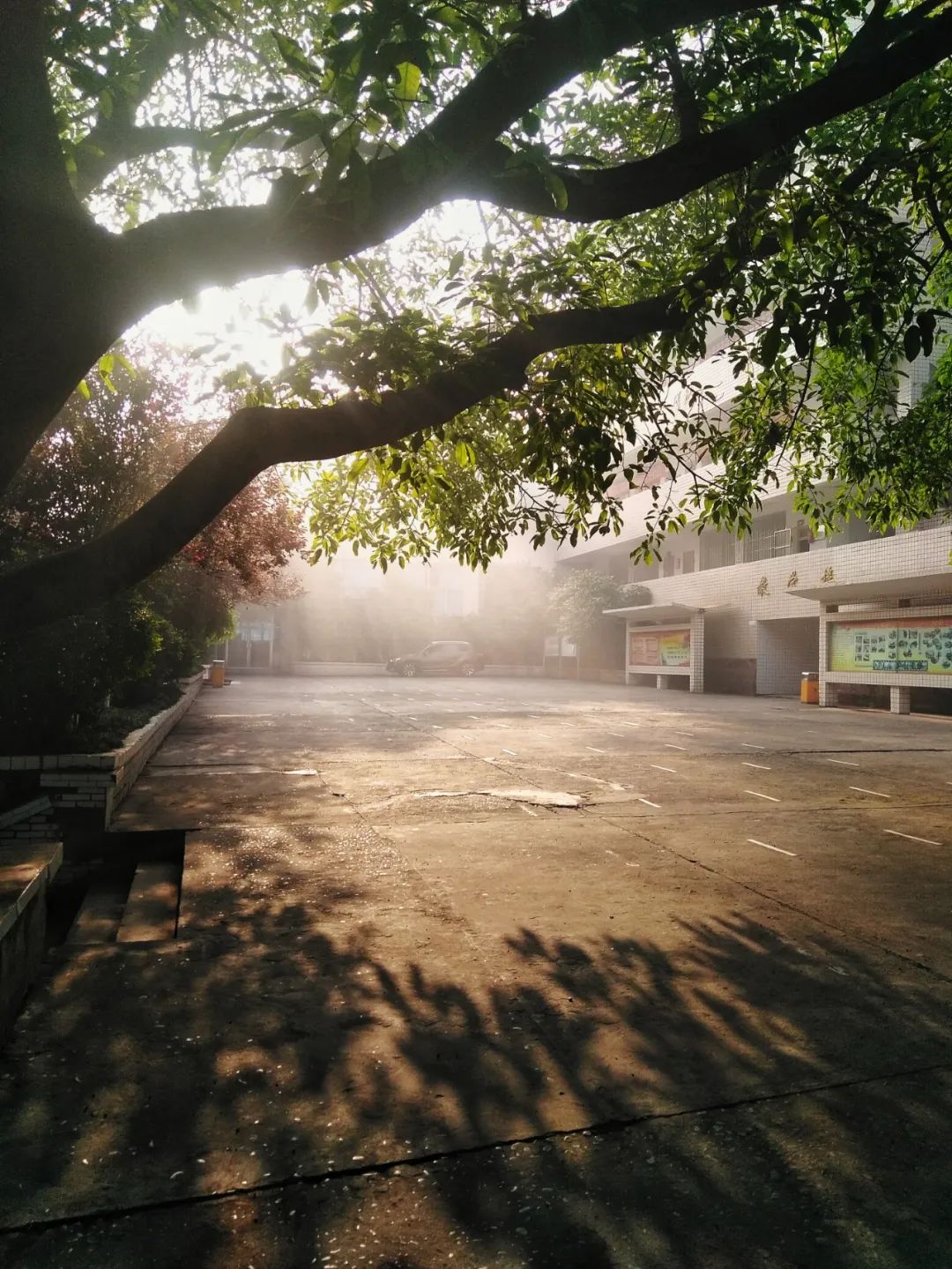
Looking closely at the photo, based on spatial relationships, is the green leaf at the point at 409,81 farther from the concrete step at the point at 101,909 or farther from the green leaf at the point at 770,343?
the concrete step at the point at 101,909

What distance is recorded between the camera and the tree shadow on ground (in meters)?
2.30

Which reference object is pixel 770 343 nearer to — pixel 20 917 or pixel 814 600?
pixel 20 917

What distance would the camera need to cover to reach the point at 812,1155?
8.74 feet

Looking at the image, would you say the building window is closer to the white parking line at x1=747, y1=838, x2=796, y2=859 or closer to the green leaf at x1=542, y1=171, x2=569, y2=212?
the white parking line at x1=747, y1=838, x2=796, y2=859

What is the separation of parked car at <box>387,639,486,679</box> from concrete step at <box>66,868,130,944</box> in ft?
120

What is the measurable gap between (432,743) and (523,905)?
8.75 m


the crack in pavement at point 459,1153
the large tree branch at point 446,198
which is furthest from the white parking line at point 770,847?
the large tree branch at point 446,198

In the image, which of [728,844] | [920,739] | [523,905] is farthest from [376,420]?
[920,739]

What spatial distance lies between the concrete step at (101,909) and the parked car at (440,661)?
36.6 metres

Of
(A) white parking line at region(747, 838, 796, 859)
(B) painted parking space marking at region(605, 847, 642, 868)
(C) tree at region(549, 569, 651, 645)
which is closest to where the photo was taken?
(B) painted parking space marking at region(605, 847, 642, 868)

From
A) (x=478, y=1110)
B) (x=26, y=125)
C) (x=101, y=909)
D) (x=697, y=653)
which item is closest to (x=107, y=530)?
(x=101, y=909)

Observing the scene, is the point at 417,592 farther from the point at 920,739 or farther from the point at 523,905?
the point at 523,905

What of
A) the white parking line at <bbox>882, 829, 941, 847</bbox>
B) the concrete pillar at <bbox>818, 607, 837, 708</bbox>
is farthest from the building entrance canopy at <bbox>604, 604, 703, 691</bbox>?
the white parking line at <bbox>882, 829, 941, 847</bbox>

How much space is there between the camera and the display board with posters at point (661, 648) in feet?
112
